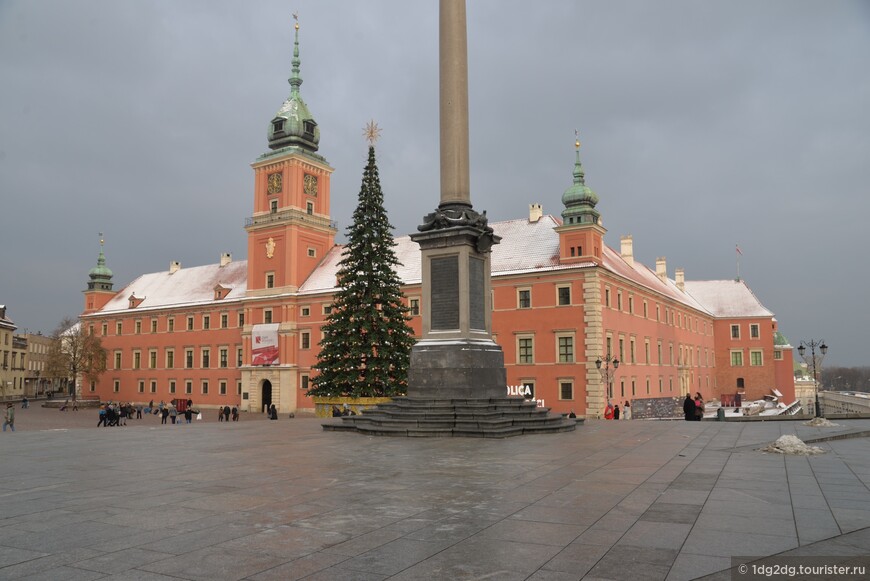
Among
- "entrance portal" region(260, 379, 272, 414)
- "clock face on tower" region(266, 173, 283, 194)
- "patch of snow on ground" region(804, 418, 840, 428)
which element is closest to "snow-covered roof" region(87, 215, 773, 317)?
"clock face on tower" region(266, 173, 283, 194)

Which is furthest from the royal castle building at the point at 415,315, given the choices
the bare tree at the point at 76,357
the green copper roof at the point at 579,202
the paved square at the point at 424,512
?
the paved square at the point at 424,512

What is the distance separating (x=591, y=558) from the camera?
5.25 meters

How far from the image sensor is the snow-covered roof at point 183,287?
6657cm

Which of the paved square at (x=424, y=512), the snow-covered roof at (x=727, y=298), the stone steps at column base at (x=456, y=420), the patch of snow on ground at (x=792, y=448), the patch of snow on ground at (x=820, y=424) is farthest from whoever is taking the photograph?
the snow-covered roof at (x=727, y=298)

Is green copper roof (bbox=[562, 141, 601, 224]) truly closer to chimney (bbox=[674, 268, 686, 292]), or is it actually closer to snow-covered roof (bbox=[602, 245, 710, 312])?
snow-covered roof (bbox=[602, 245, 710, 312])

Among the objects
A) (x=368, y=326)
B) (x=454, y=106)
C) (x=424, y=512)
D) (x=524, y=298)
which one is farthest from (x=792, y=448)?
(x=524, y=298)

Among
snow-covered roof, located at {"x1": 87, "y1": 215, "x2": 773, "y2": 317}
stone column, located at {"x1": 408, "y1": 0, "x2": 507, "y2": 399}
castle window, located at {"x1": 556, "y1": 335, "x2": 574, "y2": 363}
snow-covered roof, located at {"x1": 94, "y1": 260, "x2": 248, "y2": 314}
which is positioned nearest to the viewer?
stone column, located at {"x1": 408, "y1": 0, "x2": 507, "y2": 399}

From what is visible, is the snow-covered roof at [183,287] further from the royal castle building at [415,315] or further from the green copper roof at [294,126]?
the green copper roof at [294,126]

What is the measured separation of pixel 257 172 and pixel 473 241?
48.2m

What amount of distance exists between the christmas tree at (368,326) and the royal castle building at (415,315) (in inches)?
518

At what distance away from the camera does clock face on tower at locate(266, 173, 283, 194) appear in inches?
2386

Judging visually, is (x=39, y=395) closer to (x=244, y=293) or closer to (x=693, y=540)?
(x=244, y=293)

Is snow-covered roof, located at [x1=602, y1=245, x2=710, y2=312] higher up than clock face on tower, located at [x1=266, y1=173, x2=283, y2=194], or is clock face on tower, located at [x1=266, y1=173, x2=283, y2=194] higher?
clock face on tower, located at [x1=266, y1=173, x2=283, y2=194]

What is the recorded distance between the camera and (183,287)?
71062mm
